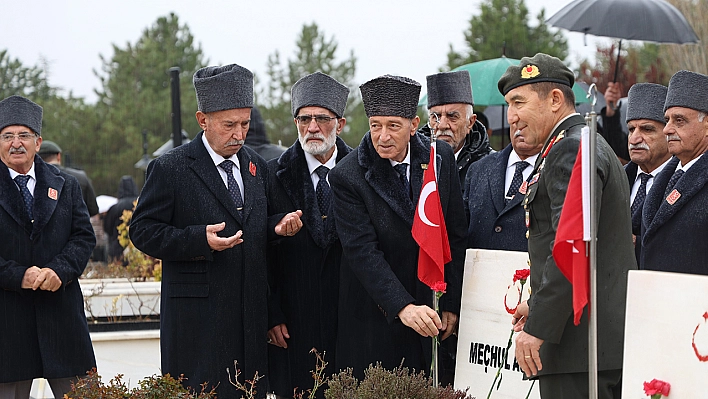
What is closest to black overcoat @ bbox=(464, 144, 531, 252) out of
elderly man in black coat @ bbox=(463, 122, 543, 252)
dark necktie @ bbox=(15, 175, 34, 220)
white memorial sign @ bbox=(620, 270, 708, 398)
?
elderly man in black coat @ bbox=(463, 122, 543, 252)

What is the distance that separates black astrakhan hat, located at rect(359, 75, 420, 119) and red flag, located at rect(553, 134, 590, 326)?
1.37 metres

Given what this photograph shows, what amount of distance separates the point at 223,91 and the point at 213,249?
83 cm

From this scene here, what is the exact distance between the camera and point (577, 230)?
361 cm

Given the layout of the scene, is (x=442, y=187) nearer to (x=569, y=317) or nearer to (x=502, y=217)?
(x=502, y=217)

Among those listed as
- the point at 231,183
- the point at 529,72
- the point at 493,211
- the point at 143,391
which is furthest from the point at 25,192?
the point at 529,72

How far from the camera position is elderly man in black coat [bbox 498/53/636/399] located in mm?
3789

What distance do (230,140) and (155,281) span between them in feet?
16.4

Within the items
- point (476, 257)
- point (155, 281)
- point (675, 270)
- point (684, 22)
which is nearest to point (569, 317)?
point (476, 257)

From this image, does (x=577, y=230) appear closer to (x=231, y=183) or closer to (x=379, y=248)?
(x=379, y=248)

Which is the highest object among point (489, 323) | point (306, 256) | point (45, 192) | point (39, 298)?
point (45, 192)

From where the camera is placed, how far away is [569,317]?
3.88 meters

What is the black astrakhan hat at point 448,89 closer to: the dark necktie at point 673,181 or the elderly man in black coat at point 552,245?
the dark necktie at point 673,181

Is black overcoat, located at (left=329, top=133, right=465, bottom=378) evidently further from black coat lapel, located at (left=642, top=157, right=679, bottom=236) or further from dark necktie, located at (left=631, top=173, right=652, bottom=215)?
dark necktie, located at (left=631, top=173, right=652, bottom=215)

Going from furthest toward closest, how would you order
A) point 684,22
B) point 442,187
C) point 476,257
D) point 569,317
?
point 684,22, point 442,187, point 476,257, point 569,317
